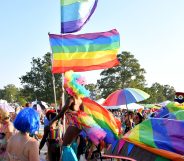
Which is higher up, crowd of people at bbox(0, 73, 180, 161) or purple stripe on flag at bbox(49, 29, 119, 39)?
purple stripe on flag at bbox(49, 29, 119, 39)

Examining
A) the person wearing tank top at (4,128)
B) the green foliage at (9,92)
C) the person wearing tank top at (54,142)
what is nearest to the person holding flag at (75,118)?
the person wearing tank top at (4,128)

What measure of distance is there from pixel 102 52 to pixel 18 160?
651 cm

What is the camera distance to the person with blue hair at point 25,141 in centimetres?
367

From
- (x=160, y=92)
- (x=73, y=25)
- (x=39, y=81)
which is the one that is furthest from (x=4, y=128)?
(x=160, y=92)

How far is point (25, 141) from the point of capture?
372 centimetres

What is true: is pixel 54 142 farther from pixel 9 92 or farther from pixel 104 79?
pixel 9 92

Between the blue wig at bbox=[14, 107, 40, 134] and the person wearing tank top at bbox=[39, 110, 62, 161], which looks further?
the person wearing tank top at bbox=[39, 110, 62, 161]

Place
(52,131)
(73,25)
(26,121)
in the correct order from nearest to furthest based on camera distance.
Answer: (26,121) → (52,131) → (73,25)

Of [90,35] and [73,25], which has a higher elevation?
[73,25]

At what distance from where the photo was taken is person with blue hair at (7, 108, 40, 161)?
367 centimetres

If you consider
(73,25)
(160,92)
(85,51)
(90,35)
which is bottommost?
(160,92)

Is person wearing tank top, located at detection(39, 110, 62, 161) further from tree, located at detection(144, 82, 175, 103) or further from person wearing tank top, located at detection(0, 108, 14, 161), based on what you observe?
tree, located at detection(144, 82, 175, 103)

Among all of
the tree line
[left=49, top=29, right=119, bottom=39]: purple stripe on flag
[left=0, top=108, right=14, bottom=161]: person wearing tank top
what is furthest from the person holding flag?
the tree line

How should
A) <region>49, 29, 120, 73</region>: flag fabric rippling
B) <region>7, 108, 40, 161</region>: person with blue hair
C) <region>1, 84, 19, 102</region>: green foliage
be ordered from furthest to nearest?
1. <region>1, 84, 19, 102</region>: green foliage
2. <region>49, 29, 120, 73</region>: flag fabric rippling
3. <region>7, 108, 40, 161</region>: person with blue hair
